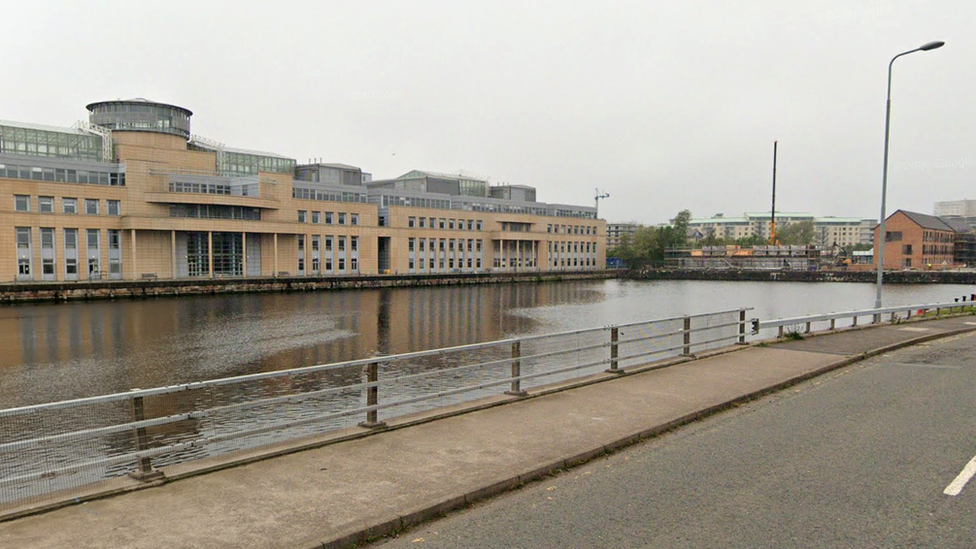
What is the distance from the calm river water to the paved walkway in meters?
16.7

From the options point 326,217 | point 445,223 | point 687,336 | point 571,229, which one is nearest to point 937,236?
point 571,229

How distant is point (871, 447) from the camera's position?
29.8ft

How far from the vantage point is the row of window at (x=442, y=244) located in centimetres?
10788

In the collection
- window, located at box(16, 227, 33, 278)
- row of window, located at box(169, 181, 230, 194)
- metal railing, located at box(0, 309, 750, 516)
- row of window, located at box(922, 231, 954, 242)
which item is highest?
row of window, located at box(169, 181, 230, 194)

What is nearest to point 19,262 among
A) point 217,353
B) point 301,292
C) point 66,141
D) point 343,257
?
point 66,141

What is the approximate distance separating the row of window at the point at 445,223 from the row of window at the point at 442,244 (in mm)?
2260

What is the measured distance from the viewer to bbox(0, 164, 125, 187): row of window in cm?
7075

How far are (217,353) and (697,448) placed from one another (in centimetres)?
2605

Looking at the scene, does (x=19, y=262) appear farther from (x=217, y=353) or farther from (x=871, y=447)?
(x=871, y=447)

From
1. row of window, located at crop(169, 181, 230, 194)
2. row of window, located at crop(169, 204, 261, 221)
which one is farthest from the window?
row of window, located at crop(169, 181, 230, 194)

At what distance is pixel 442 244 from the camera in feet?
370

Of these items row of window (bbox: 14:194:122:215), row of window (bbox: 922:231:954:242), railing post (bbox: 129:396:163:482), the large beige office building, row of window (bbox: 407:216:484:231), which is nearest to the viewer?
railing post (bbox: 129:396:163:482)

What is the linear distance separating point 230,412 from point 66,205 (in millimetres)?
70707

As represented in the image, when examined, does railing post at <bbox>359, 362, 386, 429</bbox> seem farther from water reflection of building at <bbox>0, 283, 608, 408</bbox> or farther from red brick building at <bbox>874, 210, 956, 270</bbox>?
red brick building at <bbox>874, 210, 956, 270</bbox>
